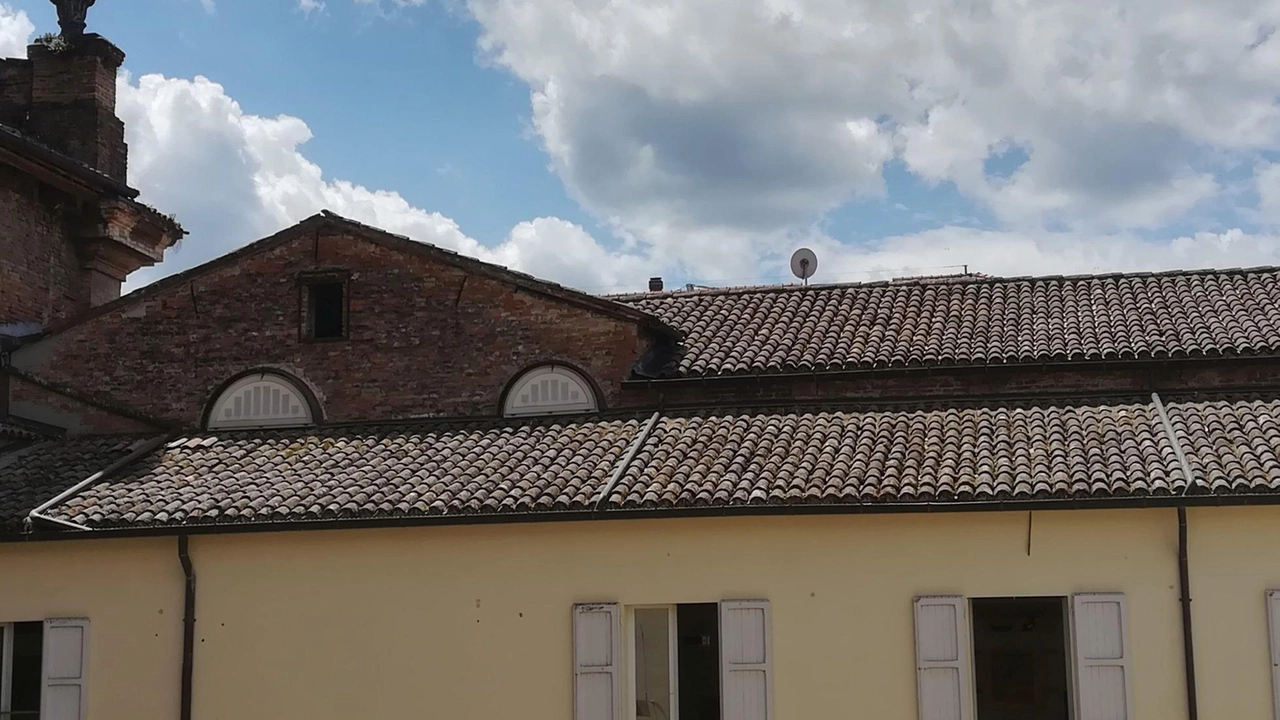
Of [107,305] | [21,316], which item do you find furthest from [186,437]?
[21,316]

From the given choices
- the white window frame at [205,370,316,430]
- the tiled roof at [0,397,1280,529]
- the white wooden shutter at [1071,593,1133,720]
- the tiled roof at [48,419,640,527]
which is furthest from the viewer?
the white window frame at [205,370,316,430]

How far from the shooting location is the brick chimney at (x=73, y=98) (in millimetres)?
19297

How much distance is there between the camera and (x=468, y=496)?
43.1 ft

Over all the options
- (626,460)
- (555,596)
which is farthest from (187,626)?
(626,460)

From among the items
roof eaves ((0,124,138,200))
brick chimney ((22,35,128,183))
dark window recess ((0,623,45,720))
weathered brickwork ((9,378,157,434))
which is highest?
brick chimney ((22,35,128,183))

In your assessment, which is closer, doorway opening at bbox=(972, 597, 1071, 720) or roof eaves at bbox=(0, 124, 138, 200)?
doorway opening at bbox=(972, 597, 1071, 720)

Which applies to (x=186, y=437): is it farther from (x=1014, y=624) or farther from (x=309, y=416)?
(x=1014, y=624)

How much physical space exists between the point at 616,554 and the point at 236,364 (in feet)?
20.5

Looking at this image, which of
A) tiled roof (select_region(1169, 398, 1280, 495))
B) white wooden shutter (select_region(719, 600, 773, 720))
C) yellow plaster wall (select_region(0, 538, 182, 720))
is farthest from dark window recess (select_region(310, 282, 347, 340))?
tiled roof (select_region(1169, 398, 1280, 495))

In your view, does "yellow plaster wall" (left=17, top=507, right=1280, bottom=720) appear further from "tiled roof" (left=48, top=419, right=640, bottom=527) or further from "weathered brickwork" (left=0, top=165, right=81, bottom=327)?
"weathered brickwork" (left=0, top=165, right=81, bottom=327)

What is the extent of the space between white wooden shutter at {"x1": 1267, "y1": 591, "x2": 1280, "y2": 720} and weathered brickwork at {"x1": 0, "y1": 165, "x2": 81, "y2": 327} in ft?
48.3

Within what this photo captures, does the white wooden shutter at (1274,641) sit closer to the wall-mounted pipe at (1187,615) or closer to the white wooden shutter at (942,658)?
the wall-mounted pipe at (1187,615)

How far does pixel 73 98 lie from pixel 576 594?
11.6 meters

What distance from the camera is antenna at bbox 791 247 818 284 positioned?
21859mm
